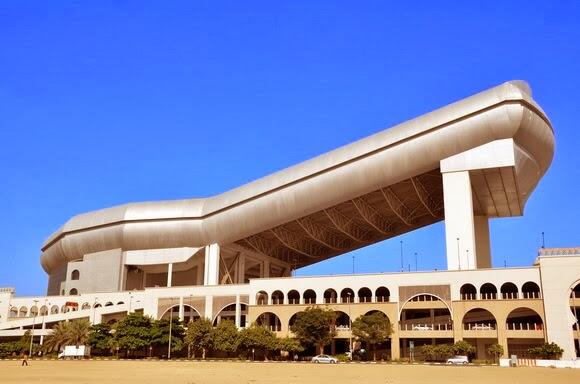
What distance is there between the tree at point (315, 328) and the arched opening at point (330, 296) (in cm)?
Answer: 539

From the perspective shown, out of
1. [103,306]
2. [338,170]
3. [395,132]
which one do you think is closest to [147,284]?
[103,306]

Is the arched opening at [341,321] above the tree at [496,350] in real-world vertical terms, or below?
above

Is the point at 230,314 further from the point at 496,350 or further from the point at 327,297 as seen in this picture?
the point at 496,350

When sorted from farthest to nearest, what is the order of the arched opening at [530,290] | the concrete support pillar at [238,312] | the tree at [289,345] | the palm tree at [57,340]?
the concrete support pillar at [238,312]
the palm tree at [57,340]
the tree at [289,345]
the arched opening at [530,290]

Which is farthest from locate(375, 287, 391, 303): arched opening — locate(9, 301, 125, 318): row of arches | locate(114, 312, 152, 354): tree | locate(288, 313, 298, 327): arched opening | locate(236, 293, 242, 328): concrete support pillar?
locate(9, 301, 125, 318): row of arches

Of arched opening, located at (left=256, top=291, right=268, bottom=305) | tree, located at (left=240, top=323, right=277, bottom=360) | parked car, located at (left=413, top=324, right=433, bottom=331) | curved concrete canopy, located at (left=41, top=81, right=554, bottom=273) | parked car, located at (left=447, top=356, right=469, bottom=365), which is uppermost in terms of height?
curved concrete canopy, located at (left=41, top=81, right=554, bottom=273)

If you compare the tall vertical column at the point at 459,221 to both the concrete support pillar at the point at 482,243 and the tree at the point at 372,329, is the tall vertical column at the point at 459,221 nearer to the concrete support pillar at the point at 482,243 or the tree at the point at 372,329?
the tree at the point at 372,329

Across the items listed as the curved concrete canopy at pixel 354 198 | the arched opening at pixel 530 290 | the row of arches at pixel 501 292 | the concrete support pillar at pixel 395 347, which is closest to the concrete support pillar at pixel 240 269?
the curved concrete canopy at pixel 354 198

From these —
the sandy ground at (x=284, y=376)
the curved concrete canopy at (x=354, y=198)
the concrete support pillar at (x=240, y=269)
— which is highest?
the curved concrete canopy at (x=354, y=198)

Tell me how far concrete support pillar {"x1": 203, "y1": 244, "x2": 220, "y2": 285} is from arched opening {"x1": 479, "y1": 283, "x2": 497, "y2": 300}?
3421 cm

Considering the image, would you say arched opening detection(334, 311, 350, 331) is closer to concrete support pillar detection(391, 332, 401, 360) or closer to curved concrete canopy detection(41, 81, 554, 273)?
concrete support pillar detection(391, 332, 401, 360)

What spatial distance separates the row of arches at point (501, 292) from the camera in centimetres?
5928

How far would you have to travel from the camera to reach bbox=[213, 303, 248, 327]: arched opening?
73.8m

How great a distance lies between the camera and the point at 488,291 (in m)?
61.2
